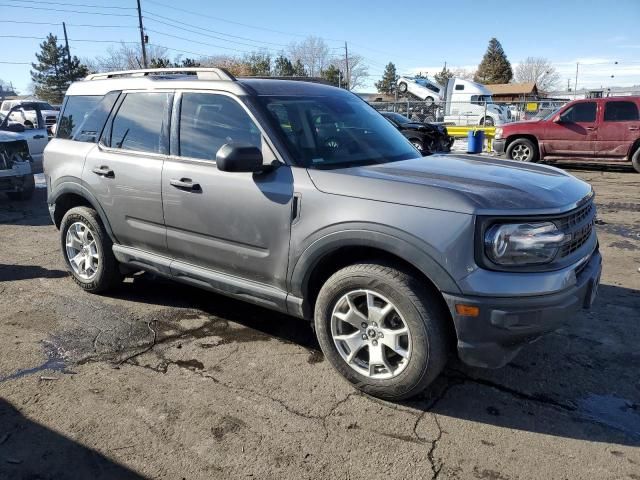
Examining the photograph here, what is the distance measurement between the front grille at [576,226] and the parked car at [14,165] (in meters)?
9.31

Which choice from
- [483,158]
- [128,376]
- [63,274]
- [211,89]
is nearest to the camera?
[128,376]

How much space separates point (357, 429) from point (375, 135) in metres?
2.21

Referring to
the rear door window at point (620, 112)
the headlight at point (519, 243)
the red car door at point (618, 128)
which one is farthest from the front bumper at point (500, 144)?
the headlight at point (519, 243)

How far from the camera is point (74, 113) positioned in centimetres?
497

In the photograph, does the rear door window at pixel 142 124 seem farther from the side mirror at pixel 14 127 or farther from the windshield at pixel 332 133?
the side mirror at pixel 14 127

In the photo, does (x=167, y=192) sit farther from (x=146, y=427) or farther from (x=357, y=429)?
(x=357, y=429)

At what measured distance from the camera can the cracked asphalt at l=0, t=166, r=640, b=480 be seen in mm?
2627

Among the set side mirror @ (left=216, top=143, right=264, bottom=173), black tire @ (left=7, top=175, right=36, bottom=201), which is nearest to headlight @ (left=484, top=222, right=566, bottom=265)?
side mirror @ (left=216, top=143, right=264, bottom=173)

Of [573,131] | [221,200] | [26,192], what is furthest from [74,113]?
[573,131]

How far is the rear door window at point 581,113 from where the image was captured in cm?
1312

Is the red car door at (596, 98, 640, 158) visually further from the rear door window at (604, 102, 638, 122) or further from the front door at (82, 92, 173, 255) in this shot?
the front door at (82, 92, 173, 255)

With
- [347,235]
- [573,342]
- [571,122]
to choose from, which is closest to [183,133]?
[347,235]

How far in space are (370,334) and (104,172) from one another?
8.91ft

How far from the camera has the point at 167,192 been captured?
394 centimetres
